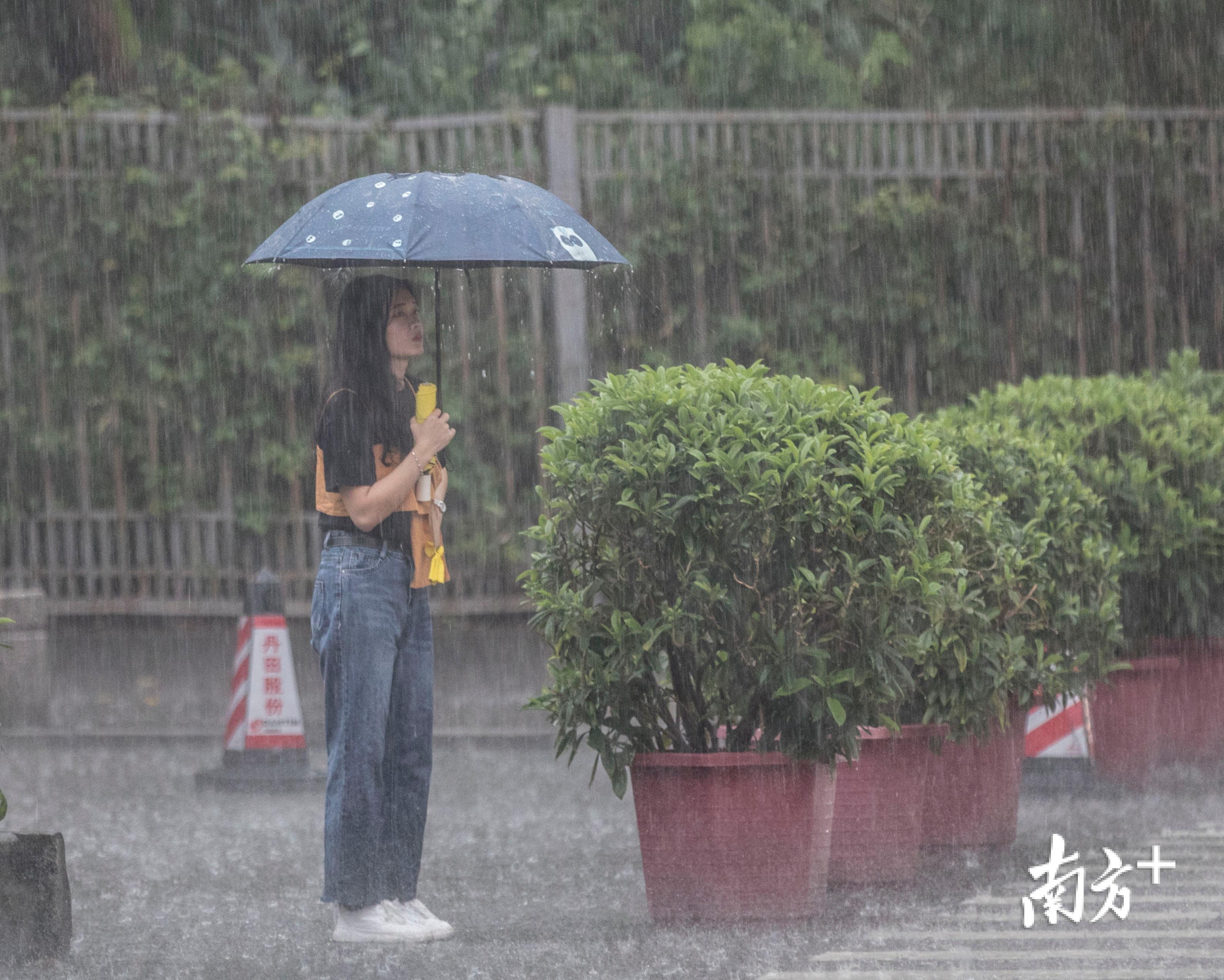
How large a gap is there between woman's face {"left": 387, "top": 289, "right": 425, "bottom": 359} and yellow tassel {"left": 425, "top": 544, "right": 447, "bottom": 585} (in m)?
0.61

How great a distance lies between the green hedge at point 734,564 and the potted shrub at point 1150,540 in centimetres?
246

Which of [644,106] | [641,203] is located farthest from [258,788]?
[644,106]

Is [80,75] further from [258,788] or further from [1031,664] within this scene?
[1031,664]

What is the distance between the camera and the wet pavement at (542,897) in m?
5.35

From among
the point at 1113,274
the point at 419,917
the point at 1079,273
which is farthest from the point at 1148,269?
the point at 419,917

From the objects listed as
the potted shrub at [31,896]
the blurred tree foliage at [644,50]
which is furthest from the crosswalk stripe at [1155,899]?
the blurred tree foliage at [644,50]

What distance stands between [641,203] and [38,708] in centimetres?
454

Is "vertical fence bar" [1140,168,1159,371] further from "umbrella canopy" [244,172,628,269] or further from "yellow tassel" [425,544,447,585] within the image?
"yellow tassel" [425,544,447,585]

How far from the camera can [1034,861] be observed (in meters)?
6.78

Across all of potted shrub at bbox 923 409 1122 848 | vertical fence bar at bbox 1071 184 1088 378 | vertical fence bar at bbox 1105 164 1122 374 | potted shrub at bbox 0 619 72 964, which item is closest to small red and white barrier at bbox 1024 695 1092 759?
potted shrub at bbox 923 409 1122 848

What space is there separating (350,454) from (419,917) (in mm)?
1469

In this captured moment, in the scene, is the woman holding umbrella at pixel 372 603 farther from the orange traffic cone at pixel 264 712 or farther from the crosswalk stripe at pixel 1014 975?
the orange traffic cone at pixel 264 712

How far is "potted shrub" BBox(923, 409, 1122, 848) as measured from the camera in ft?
22.3

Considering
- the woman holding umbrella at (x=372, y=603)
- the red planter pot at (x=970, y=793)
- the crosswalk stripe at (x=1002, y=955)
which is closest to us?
the crosswalk stripe at (x=1002, y=955)
